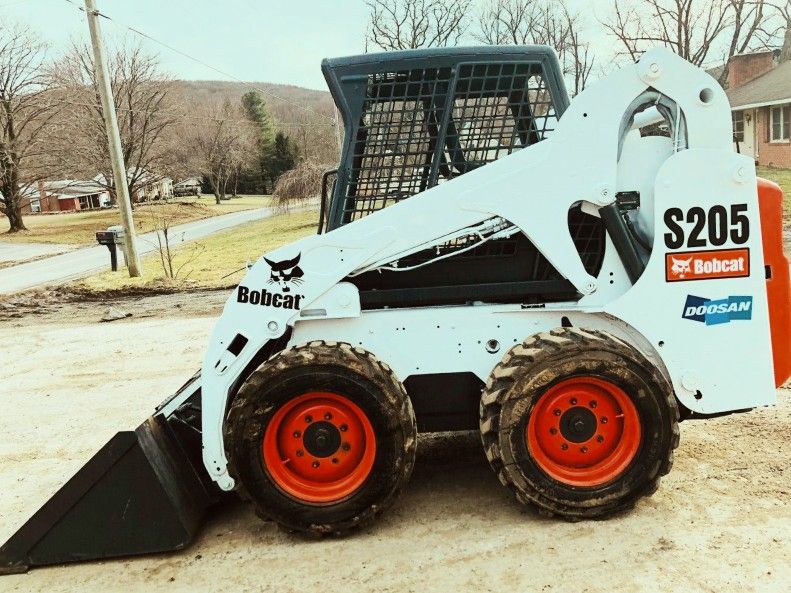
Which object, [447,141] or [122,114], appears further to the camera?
[122,114]

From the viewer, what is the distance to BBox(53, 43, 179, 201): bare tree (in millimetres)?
38188

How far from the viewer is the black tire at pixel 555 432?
363cm

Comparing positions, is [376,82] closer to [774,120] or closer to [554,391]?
[554,391]

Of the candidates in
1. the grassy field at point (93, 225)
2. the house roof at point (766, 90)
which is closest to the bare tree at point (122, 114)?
the grassy field at point (93, 225)

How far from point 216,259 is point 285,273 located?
1693 cm

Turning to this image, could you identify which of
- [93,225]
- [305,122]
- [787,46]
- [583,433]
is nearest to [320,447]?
[583,433]

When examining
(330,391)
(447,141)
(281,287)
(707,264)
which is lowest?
(330,391)

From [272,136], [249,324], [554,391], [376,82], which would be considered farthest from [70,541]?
[272,136]

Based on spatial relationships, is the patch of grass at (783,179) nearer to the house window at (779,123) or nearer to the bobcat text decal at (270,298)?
the house window at (779,123)

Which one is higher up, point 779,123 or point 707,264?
point 779,123

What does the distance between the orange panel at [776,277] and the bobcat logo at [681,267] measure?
431mm

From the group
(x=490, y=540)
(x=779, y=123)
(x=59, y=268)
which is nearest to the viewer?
(x=490, y=540)

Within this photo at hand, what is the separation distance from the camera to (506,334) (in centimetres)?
391

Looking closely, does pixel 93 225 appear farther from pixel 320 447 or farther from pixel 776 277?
pixel 776 277
